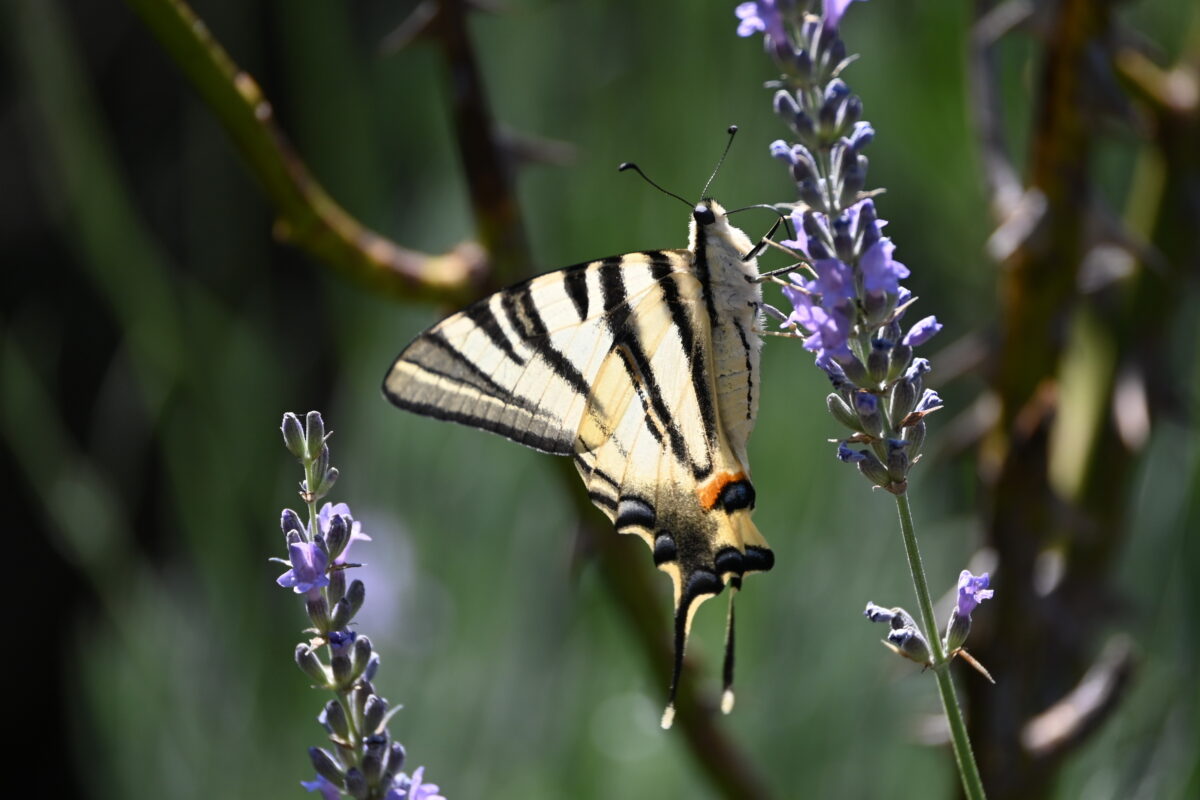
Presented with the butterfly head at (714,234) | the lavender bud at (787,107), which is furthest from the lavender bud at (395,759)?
the butterfly head at (714,234)

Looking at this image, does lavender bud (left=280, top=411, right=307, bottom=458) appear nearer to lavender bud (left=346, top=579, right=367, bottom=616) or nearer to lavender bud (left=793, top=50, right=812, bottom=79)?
lavender bud (left=346, top=579, right=367, bottom=616)

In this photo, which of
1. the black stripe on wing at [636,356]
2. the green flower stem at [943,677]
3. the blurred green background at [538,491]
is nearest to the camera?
the green flower stem at [943,677]

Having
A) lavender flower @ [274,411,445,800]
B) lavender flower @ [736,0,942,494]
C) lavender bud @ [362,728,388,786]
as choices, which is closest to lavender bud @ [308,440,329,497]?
lavender flower @ [274,411,445,800]

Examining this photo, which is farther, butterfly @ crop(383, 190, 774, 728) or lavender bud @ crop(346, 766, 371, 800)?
butterfly @ crop(383, 190, 774, 728)

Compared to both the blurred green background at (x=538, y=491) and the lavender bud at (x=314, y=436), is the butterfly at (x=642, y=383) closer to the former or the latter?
the blurred green background at (x=538, y=491)

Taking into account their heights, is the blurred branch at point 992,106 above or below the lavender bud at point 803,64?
above

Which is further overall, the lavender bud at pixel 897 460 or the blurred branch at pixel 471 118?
the blurred branch at pixel 471 118
